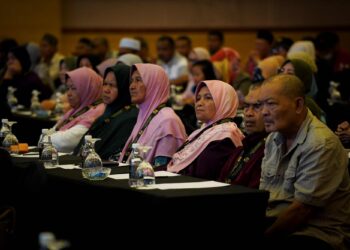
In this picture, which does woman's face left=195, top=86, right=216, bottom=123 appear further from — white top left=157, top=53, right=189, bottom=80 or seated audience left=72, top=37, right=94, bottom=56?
seated audience left=72, top=37, right=94, bottom=56

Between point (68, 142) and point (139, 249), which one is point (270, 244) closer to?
point (139, 249)

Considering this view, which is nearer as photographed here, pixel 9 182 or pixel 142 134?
pixel 9 182

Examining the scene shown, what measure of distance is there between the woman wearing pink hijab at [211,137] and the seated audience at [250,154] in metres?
0.17

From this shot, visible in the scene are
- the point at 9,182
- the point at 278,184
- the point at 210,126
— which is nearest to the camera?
the point at 9,182

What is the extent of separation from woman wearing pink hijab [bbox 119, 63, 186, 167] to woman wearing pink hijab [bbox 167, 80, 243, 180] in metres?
0.35

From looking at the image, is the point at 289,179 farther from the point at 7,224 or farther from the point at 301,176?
the point at 7,224

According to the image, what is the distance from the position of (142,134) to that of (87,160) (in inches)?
60.0

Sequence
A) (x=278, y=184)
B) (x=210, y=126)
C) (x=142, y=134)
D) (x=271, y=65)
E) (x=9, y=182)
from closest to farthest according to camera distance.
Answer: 1. (x=9, y=182)
2. (x=278, y=184)
3. (x=210, y=126)
4. (x=142, y=134)
5. (x=271, y=65)

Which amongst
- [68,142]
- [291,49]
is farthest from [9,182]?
[291,49]

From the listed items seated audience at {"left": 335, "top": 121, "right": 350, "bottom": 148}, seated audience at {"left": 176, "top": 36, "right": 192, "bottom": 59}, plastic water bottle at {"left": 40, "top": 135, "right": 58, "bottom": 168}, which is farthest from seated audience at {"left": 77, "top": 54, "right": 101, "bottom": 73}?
plastic water bottle at {"left": 40, "top": 135, "right": 58, "bottom": 168}

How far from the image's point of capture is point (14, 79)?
1120cm

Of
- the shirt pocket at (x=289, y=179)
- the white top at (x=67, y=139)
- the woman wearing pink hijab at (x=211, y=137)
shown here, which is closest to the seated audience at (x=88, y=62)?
the white top at (x=67, y=139)

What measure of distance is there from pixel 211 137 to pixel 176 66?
24.1ft

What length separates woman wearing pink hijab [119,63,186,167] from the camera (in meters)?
6.30
